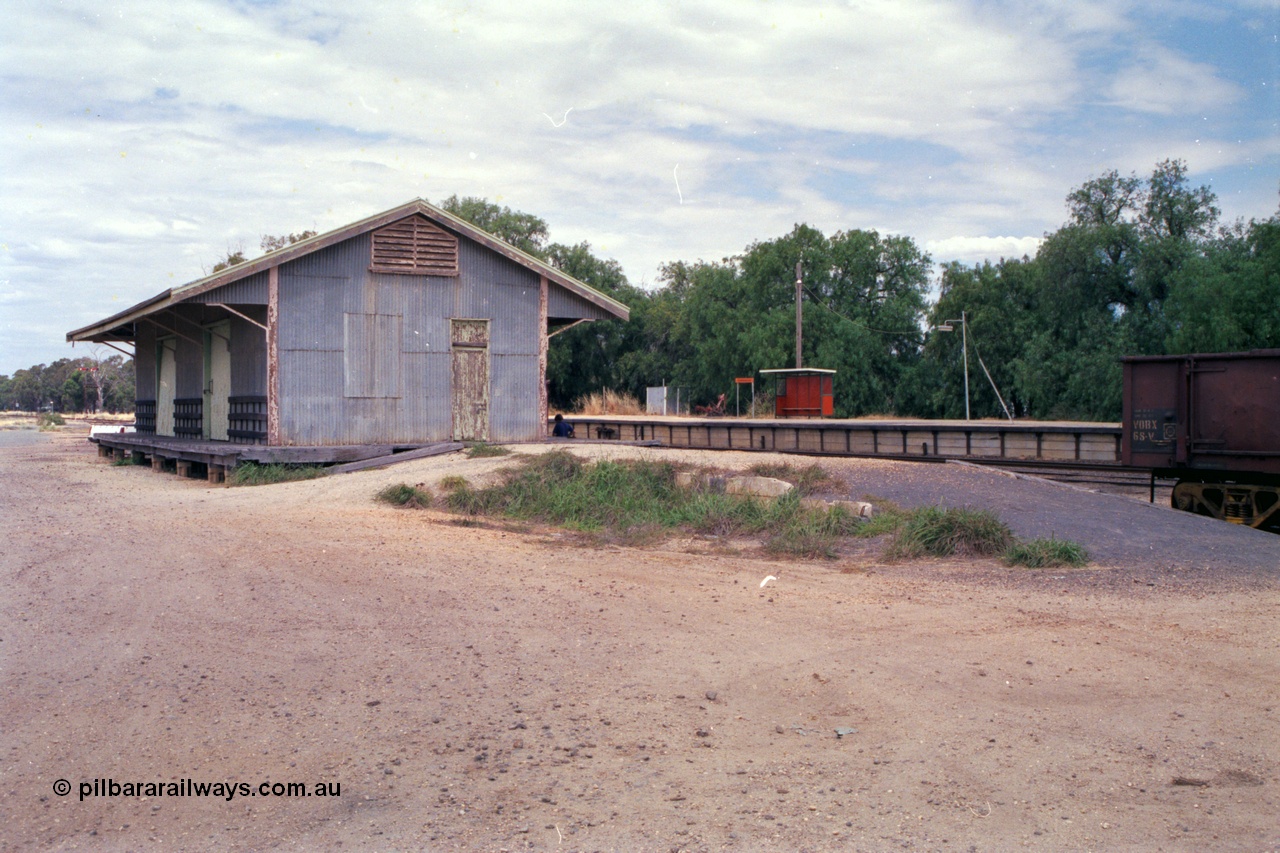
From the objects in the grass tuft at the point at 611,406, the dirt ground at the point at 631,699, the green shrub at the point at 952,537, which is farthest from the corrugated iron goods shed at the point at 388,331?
the grass tuft at the point at 611,406

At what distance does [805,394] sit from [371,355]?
2294cm

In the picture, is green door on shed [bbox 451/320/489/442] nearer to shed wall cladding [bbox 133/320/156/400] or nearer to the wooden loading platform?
the wooden loading platform

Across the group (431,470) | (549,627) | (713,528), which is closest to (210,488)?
(431,470)

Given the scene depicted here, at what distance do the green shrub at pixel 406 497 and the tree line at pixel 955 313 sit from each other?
84.5ft

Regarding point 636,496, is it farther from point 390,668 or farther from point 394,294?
point 394,294

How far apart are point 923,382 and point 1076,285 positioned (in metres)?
9.58

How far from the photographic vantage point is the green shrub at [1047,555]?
31.7 feet

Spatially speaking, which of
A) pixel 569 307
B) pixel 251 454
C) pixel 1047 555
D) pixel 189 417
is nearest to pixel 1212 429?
pixel 1047 555

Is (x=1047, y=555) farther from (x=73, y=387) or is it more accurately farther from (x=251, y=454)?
(x=73, y=387)

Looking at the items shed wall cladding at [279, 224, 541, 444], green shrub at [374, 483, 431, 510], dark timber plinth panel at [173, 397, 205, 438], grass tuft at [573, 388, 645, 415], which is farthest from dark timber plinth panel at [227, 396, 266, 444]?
grass tuft at [573, 388, 645, 415]

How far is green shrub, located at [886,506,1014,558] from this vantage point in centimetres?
1028

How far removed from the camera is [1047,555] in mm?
9711

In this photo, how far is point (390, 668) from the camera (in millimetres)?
6094

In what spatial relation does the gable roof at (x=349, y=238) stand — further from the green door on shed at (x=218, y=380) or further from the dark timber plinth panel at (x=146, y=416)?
the dark timber plinth panel at (x=146, y=416)
